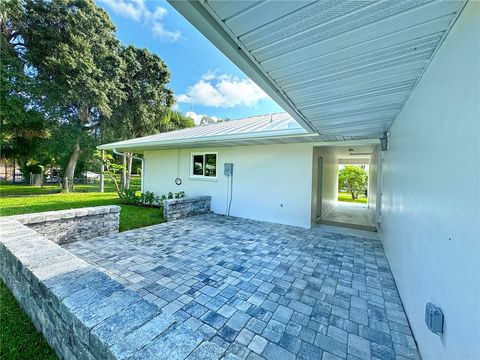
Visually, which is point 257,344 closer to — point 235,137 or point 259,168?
point 235,137

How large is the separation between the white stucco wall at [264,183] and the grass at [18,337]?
220 inches

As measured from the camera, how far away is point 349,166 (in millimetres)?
15773

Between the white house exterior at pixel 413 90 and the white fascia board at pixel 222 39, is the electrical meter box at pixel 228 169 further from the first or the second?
the white fascia board at pixel 222 39

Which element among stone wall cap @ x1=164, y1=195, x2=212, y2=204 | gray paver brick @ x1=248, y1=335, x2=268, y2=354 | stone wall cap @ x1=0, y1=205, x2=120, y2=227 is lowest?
gray paver brick @ x1=248, y1=335, x2=268, y2=354

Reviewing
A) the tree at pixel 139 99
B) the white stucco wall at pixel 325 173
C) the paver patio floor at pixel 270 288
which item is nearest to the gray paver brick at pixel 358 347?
the paver patio floor at pixel 270 288

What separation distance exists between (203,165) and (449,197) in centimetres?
761

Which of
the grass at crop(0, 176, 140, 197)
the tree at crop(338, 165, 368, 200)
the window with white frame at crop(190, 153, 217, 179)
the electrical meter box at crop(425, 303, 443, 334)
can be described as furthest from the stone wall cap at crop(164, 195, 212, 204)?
the tree at crop(338, 165, 368, 200)

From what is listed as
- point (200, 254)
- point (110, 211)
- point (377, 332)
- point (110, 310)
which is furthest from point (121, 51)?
point (377, 332)

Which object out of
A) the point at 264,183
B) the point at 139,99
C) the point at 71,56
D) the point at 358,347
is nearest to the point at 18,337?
the point at 358,347

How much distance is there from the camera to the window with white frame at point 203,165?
806 cm

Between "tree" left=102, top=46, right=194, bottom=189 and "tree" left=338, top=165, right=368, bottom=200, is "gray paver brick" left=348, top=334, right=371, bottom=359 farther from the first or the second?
"tree" left=338, top=165, right=368, bottom=200

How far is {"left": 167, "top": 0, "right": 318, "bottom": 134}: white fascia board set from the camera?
1.22 m

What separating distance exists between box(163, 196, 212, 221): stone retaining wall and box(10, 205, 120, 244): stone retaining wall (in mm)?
1566

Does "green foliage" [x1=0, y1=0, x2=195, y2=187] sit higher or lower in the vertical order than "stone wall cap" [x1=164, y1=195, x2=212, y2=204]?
higher
